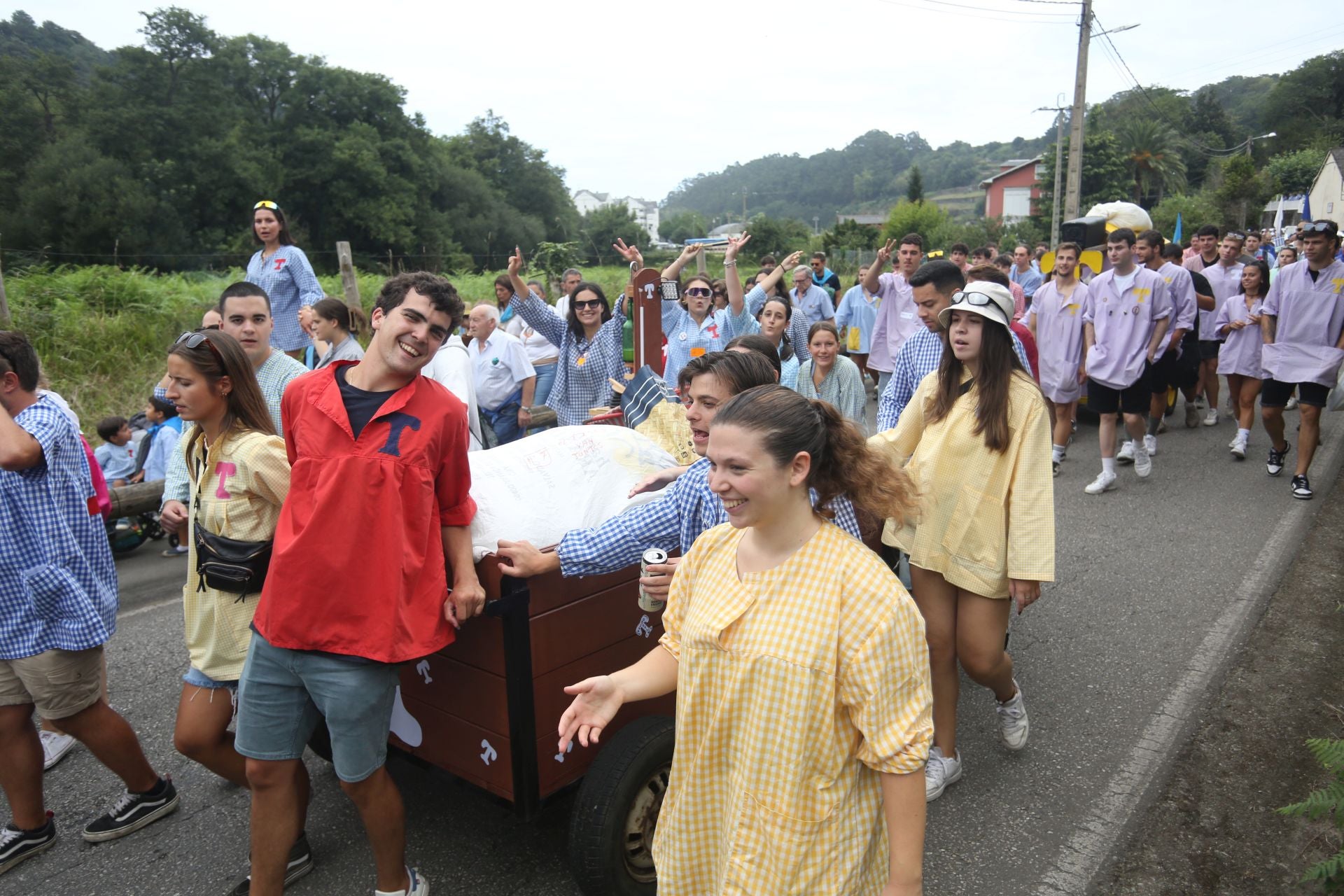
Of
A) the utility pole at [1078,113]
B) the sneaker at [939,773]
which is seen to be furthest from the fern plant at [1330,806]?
the utility pole at [1078,113]

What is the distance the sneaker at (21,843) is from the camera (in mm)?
3111

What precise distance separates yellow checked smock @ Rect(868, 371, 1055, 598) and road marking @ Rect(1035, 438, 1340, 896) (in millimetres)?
920

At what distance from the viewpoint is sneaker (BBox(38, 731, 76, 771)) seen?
3.83 meters

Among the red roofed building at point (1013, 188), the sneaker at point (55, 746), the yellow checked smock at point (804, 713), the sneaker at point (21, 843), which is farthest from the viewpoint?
the red roofed building at point (1013, 188)

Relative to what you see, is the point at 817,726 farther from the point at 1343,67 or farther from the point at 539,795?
the point at 1343,67

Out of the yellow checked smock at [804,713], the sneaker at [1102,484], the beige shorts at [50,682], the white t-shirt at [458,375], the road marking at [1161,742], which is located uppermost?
the white t-shirt at [458,375]

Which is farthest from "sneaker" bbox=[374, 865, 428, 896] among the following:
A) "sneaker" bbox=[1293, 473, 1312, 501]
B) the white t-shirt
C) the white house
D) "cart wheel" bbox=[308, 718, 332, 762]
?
the white house

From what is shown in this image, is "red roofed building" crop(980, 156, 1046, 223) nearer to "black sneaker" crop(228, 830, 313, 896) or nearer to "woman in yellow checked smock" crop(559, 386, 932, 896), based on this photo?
"black sneaker" crop(228, 830, 313, 896)

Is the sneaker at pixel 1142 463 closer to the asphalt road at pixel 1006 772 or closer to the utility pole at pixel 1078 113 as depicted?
the asphalt road at pixel 1006 772

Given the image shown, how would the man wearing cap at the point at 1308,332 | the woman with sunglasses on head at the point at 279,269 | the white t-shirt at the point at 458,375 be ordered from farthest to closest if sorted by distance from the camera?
the man wearing cap at the point at 1308,332 → the woman with sunglasses on head at the point at 279,269 → the white t-shirt at the point at 458,375

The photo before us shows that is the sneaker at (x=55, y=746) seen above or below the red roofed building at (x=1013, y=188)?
below

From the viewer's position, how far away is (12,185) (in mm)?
31203

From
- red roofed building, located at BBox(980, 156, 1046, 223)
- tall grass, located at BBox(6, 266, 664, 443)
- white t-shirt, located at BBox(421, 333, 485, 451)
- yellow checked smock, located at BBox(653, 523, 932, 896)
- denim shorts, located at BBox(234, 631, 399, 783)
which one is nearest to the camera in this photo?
yellow checked smock, located at BBox(653, 523, 932, 896)

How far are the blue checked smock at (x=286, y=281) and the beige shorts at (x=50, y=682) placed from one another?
11.3 ft
